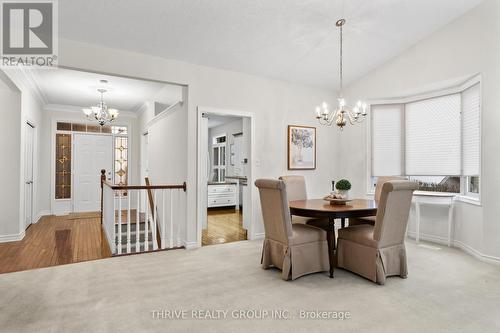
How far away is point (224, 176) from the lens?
867 centimetres

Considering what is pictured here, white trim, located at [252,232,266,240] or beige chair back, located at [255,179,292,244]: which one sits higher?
beige chair back, located at [255,179,292,244]

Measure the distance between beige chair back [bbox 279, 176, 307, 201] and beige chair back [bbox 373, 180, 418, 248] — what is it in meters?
1.37

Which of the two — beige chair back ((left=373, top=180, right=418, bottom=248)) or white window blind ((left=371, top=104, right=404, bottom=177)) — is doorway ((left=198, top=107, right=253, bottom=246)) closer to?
beige chair back ((left=373, top=180, right=418, bottom=248))

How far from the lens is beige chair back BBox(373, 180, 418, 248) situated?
8.88 feet

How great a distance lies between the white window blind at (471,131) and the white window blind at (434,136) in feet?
0.32

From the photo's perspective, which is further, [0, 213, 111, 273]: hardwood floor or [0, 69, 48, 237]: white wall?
[0, 69, 48, 237]: white wall

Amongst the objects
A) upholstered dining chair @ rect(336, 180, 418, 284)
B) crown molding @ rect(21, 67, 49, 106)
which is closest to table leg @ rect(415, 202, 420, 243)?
upholstered dining chair @ rect(336, 180, 418, 284)

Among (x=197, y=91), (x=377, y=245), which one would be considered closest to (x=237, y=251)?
(x=377, y=245)

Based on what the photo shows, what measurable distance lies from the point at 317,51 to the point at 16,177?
492 centimetres

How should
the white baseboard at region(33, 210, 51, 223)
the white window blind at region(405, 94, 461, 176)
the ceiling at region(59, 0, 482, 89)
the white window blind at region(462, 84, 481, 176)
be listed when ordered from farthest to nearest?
the white baseboard at region(33, 210, 51, 223) < the white window blind at region(405, 94, 461, 176) < the white window blind at region(462, 84, 481, 176) < the ceiling at region(59, 0, 482, 89)

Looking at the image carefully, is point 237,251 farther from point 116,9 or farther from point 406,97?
point 406,97

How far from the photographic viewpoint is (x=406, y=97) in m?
4.85

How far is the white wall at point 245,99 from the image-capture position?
3473 millimetres

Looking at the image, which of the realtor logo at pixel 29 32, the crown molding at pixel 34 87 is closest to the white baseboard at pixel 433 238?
the realtor logo at pixel 29 32
